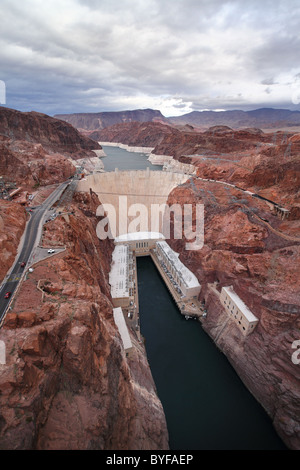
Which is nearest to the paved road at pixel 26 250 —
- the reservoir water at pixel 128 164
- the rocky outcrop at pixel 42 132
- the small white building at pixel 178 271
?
the small white building at pixel 178 271

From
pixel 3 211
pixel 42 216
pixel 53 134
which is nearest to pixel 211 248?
pixel 42 216

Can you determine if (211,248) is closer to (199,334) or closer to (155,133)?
(199,334)

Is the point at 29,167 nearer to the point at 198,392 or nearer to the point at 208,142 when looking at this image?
the point at 198,392

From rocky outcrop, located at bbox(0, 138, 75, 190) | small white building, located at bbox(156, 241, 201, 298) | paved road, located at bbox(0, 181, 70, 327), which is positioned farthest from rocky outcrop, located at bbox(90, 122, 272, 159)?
paved road, located at bbox(0, 181, 70, 327)

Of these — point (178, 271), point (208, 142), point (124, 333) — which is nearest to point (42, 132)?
point (208, 142)

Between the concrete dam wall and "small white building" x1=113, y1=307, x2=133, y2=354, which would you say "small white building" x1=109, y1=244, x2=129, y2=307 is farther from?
the concrete dam wall

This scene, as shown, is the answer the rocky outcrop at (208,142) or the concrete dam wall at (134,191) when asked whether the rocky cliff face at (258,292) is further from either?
the rocky outcrop at (208,142)
